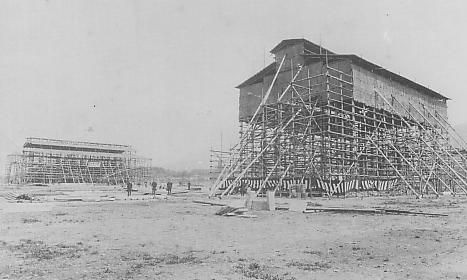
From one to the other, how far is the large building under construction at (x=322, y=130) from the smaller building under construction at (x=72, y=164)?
40932mm

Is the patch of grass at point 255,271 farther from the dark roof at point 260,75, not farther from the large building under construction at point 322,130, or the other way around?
the dark roof at point 260,75

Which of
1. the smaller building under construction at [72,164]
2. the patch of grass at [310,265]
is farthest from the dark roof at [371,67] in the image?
the smaller building under construction at [72,164]

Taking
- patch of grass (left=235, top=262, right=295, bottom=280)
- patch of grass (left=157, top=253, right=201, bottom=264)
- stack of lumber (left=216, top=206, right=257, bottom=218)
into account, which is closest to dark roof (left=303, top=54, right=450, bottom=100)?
stack of lumber (left=216, top=206, right=257, bottom=218)

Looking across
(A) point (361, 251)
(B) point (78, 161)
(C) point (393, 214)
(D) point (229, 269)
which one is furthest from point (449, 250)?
(B) point (78, 161)

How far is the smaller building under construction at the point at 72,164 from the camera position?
236ft

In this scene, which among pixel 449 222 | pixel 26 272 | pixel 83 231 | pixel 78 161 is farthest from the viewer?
pixel 78 161

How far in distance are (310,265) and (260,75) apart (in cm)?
3800

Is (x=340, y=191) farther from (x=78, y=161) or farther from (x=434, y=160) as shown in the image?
(x=78, y=161)

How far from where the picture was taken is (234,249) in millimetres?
9883

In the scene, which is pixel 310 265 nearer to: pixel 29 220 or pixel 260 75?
pixel 29 220

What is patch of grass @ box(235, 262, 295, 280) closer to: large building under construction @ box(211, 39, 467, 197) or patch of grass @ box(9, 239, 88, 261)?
patch of grass @ box(9, 239, 88, 261)

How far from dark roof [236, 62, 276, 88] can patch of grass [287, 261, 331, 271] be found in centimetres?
3560

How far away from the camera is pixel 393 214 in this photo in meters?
18.3

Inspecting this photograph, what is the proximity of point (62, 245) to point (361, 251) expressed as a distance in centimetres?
763
